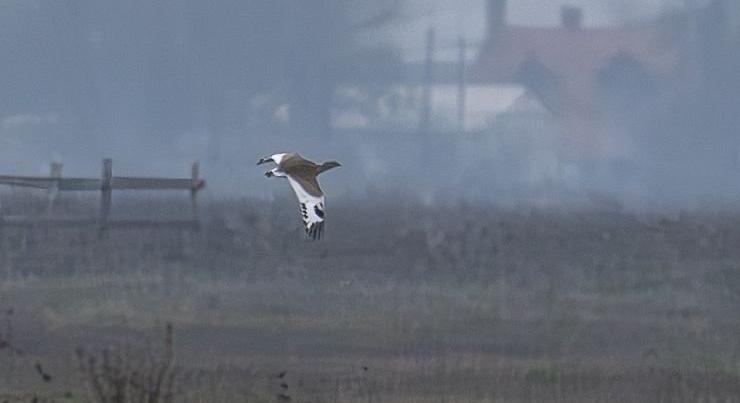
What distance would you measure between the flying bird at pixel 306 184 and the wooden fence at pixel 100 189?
1276cm

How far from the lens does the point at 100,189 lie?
2389cm

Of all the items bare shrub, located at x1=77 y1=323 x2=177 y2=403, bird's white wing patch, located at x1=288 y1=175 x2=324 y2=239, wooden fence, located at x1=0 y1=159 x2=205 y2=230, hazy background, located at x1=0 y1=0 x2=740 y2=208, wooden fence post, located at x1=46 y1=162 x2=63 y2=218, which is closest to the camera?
bird's white wing patch, located at x1=288 y1=175 x2=324 y2=239

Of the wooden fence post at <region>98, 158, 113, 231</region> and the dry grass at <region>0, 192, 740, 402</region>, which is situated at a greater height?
the wooden fence post at <region>98, 158, 113, 231</region>

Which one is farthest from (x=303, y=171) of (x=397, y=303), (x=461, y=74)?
(x=461, y=74)

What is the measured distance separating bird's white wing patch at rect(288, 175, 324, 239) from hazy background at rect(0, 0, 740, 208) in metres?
15.9

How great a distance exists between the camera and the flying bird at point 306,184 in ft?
33.1

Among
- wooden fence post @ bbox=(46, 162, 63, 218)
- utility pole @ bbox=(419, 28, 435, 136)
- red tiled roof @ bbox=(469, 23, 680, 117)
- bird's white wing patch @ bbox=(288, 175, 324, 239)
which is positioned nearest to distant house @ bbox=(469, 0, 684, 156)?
red tiled roof @ bbox=(469, 23, 680, 117)

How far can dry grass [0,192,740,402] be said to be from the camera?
48.0 feet

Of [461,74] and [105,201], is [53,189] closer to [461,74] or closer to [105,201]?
[105,201]

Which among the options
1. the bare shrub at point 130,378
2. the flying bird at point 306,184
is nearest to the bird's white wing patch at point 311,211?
the flying bird at point 306,184

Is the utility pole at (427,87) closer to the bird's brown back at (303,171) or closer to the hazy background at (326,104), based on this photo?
the hazy background at (326,104)

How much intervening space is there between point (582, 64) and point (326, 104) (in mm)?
3559

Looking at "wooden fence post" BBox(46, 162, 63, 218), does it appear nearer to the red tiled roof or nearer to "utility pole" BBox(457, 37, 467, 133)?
"utility pole" BBox(457, 37, 467, 133)

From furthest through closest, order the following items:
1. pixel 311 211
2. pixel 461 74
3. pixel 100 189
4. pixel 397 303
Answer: pixel 461 74, pixel 100 189, pixel 397 303, pixel 311 211
